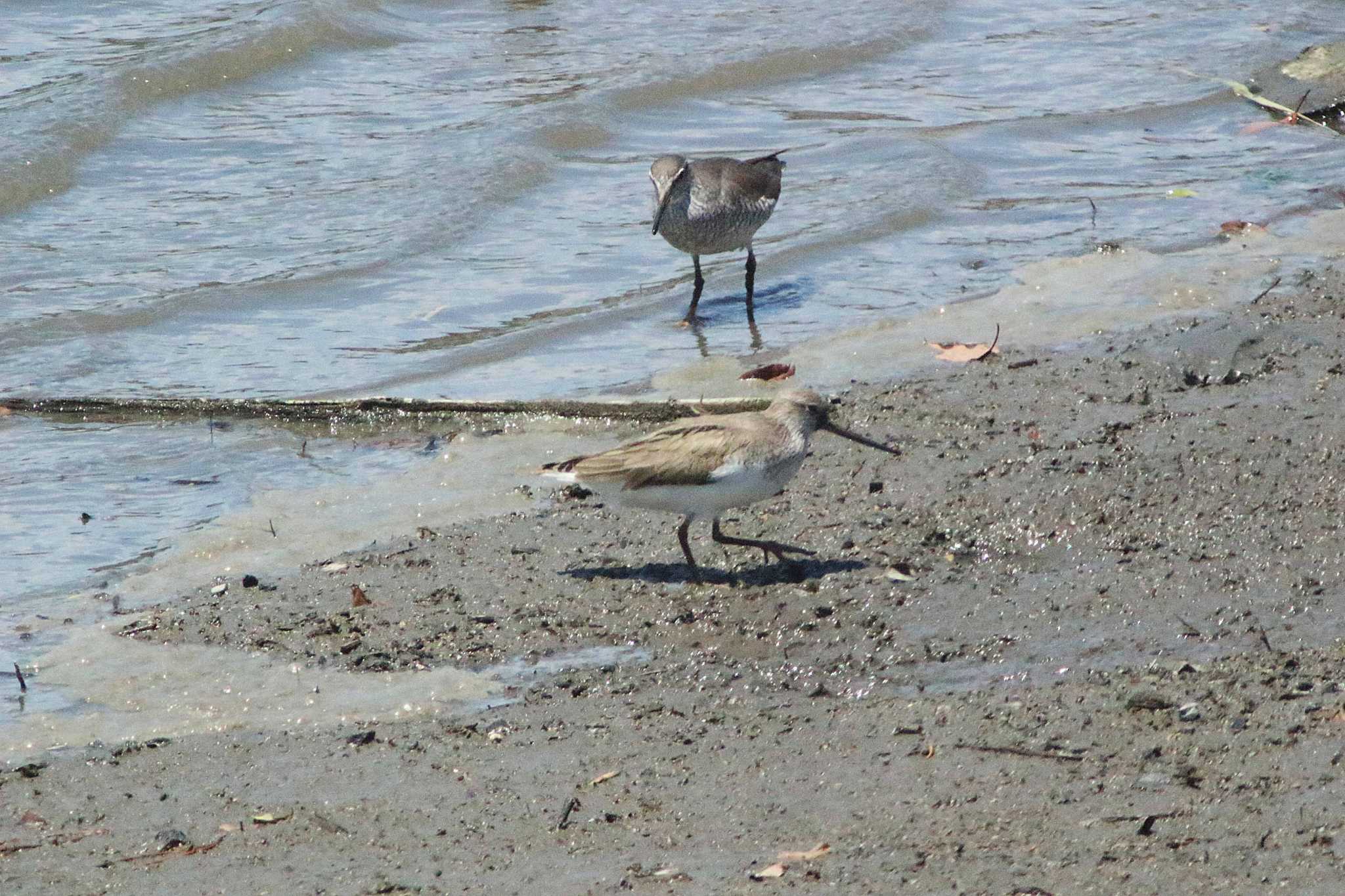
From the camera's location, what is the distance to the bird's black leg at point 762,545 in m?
5.83

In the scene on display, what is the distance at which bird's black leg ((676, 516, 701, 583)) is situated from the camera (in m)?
5.81

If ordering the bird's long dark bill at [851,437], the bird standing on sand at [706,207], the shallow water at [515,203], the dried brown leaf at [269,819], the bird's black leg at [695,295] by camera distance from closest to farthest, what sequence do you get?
the dried brown leaf at [269,819]
the bird's long dark bill at [851,437]
the shallow water at [515,203]
the bird's black leg at [695,295]
the bird standing on sand at [706,207]

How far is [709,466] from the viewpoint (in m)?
5.71

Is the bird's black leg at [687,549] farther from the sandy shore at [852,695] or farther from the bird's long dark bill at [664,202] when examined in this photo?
the bird's long dark bill at [664,202]

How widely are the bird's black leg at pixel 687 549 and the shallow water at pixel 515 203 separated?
3.80ft

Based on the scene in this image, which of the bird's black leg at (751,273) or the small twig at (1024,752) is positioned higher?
the small twig at (1024,752)

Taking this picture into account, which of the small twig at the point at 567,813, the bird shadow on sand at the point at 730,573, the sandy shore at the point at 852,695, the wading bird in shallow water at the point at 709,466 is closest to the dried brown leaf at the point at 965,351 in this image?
the sandy shore at the point at 852,695

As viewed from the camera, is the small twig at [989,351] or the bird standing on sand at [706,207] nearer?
the small twig at [989,351]

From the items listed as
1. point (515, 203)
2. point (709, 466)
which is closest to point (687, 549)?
point (709, 466)

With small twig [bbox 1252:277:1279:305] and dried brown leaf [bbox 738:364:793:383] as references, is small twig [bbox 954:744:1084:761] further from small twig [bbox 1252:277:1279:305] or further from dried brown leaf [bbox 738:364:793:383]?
small twig [bbox 1252:277:1279:305]

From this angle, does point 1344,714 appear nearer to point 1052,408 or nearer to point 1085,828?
point 1085,828

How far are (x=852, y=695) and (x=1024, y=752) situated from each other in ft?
2.38

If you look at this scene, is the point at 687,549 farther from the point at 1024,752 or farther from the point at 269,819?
the point at 269,819

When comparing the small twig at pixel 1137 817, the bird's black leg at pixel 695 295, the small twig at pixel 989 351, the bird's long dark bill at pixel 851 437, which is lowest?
the bird's black leg at pixel 695 295
